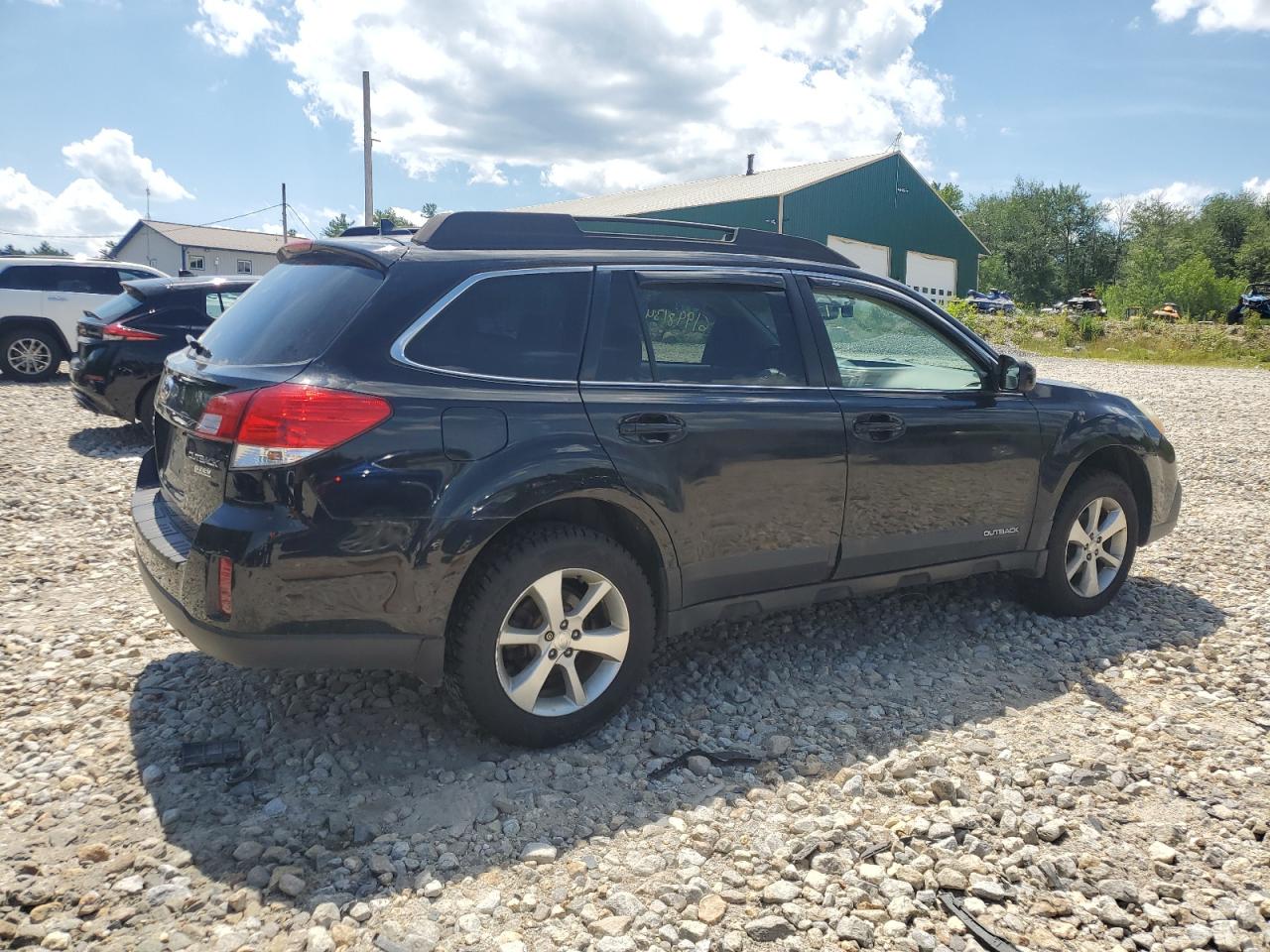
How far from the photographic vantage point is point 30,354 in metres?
13.1

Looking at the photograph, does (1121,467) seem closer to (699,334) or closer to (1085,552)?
(1085,552)

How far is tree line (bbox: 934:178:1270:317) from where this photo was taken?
62438mm

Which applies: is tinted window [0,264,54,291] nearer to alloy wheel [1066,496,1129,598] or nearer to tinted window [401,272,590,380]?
tinted window [401,272,590,380]

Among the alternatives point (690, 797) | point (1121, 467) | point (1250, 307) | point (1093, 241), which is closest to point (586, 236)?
point (690, 797)

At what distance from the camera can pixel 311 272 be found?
3459 millimetres

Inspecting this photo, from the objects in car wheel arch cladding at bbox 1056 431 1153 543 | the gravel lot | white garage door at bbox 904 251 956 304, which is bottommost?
the gravel lot

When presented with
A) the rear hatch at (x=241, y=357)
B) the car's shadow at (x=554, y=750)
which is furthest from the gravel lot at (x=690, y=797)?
the rear hatch at (x=241, y=357)

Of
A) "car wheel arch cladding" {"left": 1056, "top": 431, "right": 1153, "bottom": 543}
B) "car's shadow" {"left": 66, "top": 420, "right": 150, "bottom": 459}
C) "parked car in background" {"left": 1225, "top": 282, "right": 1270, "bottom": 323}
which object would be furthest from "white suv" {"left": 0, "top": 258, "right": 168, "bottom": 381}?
"parked car in background" {"left": 1225, "top": 282, "right": 1270, "bottom": 323}

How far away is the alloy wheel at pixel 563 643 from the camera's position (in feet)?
10.6

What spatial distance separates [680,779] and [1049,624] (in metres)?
2.52

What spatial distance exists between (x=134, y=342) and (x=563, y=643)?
7089mm

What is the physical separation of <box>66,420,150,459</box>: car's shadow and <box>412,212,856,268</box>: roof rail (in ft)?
20.8

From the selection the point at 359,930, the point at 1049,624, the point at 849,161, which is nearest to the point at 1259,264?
the point at 849,161

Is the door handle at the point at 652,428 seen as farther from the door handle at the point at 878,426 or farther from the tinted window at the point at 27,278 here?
the tinted window at the point at 27,278
